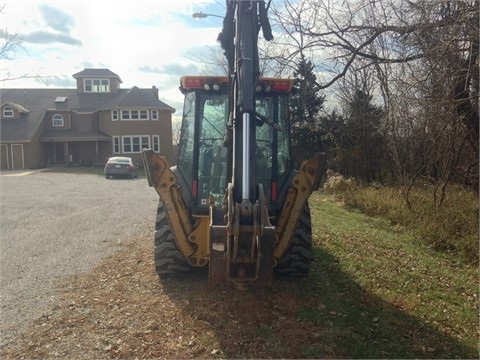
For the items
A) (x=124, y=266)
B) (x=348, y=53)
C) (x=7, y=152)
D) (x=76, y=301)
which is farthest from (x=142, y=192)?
(x=7, y=152)

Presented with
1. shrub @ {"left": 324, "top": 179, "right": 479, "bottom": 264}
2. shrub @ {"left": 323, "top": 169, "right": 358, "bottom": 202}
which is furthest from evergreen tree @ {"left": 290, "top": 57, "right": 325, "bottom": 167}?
shrub @ {"left": 324, "top": 179, "right": 479, "bottom": 264}

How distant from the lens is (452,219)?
10.3 m

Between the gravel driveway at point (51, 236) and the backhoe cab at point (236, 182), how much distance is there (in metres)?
1.81

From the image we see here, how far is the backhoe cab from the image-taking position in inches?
166

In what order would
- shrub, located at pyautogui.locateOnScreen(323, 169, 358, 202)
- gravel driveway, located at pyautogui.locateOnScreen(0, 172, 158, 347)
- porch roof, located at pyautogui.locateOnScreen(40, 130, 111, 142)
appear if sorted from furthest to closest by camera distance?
porch roof, located at pyautogui.locateOnScreen(40, 130, 111, 142)
shrub, located at pyautogui.locateOnScreen(323, 169, 358, 202)
gravel driveway, located at pyautogui.locateOnScreen(0, 172, 158, 347)

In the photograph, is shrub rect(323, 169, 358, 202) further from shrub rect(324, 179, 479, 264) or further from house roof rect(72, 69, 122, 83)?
house roof rect(72, 69, 122, 83)

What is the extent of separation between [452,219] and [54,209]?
11.7 m

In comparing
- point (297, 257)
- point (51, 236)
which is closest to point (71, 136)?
point (51, 236)

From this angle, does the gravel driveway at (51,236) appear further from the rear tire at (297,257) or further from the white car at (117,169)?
the white car at (117,169)

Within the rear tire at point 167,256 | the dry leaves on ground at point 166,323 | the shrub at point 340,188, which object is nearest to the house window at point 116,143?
the shrub at point 340,188

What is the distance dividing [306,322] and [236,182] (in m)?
1.79

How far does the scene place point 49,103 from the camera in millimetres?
39844

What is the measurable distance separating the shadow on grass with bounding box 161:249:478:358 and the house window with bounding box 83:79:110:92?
126 feet

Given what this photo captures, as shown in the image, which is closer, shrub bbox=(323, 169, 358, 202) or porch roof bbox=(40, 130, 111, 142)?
shrub bbox=(323, 169, 358, 202)
